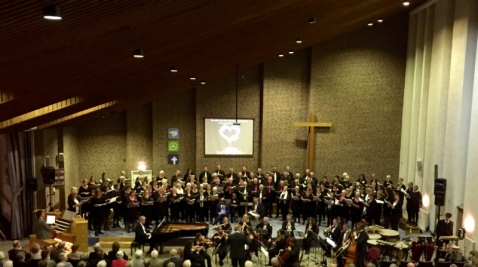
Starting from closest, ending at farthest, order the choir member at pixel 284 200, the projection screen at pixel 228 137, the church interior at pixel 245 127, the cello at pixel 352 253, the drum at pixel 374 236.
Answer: the church interior at pixel 245 127 → the cello at pixel 352 253 → the drum at pixel 374 236 → the choir member at pixel 284 200 → the projection screen at pixel 228 137

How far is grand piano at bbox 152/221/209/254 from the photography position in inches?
504

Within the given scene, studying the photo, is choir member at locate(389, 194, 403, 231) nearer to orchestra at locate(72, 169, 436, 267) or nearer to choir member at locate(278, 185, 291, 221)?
orchestra at locate(72, 169, 436, 267)

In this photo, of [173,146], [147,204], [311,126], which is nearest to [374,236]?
[147,204]

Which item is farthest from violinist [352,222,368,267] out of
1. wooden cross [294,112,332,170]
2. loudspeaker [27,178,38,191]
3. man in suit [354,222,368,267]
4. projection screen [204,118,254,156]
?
loudspeaker [27,178,38,191]

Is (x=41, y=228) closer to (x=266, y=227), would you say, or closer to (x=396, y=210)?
(x=266, y=227)

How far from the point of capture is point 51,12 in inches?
175

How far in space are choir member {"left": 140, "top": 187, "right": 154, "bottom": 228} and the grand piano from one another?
1695 mm

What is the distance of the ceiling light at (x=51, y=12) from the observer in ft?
14.5

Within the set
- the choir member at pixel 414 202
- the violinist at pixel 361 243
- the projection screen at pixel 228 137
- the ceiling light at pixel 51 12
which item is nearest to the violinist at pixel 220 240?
the violinist at pixel 361 243

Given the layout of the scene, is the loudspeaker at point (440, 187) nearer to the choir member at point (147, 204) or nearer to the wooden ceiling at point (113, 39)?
the wooden ceiling at point (113, 39)

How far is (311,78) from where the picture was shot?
19.2 m

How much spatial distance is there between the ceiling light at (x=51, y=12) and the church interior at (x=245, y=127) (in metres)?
0.01

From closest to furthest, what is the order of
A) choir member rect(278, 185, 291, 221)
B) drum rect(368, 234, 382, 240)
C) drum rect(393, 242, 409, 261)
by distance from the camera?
drum rect(393, 242, 409, 261), drum rect(368, 234, 382, 240), choir member rect(278, 185, 291, 221)

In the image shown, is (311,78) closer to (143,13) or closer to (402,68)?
(402,68)
